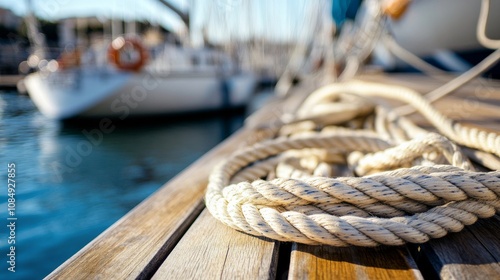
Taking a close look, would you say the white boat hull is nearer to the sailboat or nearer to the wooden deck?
the sailboat

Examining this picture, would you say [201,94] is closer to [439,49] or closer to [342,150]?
[439,49]

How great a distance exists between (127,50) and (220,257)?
22.7ft

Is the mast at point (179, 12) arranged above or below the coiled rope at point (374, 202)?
above

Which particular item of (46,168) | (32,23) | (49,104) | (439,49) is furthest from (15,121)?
(439,49)

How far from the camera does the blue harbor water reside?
7.34 feet

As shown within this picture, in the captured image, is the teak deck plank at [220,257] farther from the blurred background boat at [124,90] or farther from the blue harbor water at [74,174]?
the blurred background boat at [124,90]

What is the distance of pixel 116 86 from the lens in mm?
6691

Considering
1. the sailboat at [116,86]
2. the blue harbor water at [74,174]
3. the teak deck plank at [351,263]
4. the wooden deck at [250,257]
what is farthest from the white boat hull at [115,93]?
the teak deck plank at [351,263]

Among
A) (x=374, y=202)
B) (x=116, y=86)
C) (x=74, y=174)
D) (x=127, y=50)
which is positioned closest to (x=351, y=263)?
(x=374, y=202)

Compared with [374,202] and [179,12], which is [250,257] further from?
[179,12]

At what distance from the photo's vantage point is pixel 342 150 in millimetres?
1232

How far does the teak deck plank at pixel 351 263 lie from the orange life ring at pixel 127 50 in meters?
6.78

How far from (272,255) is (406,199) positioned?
0.88 feet

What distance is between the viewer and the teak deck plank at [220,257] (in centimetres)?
63
